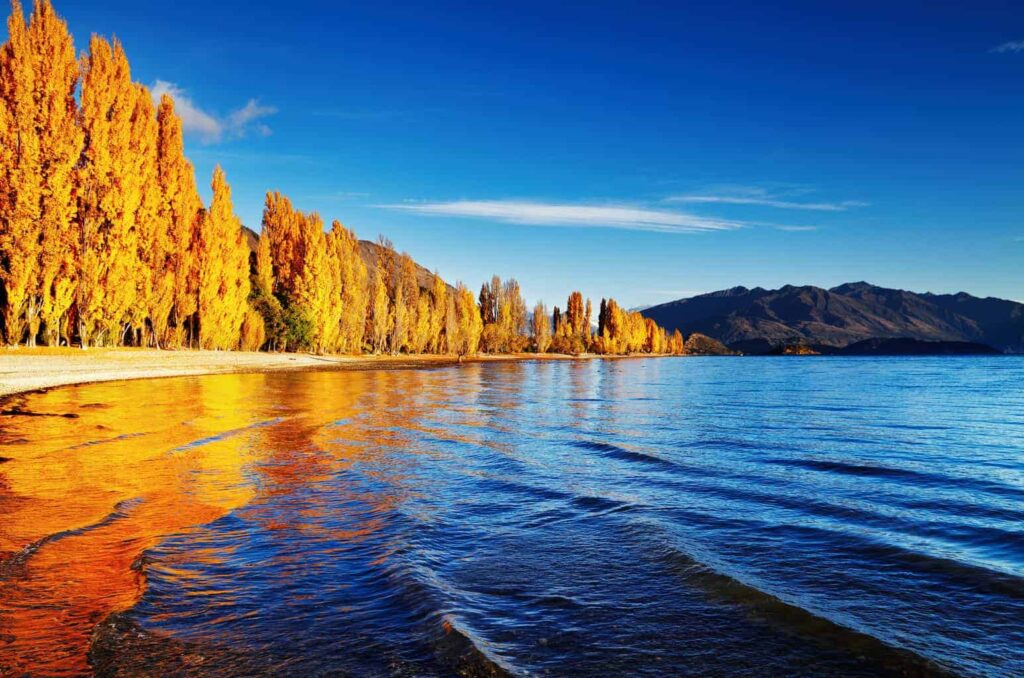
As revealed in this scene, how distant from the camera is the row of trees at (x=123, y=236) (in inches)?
1425

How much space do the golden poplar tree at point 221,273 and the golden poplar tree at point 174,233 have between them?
2.85 ft

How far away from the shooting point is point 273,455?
44.3 ft

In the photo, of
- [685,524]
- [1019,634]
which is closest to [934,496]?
[685,524]

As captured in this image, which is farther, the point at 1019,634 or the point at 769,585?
the point at 769,585

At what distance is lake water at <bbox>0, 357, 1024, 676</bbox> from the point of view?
15.3 ft

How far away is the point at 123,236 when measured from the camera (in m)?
42.1

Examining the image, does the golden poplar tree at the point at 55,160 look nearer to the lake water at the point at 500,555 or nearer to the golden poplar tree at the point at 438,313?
the lake water at the point at 500,555

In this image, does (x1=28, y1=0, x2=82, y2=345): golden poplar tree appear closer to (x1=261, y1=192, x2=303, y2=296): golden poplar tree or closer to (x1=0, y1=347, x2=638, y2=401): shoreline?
(x1=0, y1=347, x2=638, y2=401): shoreline

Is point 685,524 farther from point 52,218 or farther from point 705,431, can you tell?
point 52,218

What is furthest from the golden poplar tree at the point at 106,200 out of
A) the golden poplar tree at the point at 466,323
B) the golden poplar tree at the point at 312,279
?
the golden poplar tree at the point at 466,323

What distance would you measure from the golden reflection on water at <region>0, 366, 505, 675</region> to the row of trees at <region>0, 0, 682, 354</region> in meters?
18.6

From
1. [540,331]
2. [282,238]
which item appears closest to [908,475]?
[282,238]

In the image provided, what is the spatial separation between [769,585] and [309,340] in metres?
70.8

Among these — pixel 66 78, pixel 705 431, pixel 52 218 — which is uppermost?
pixel 66 78
